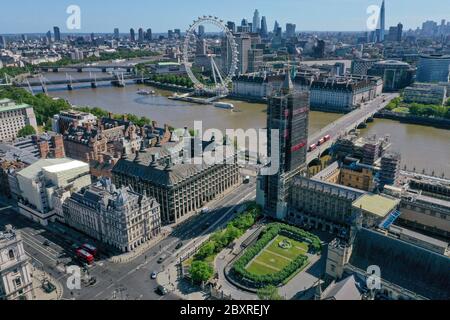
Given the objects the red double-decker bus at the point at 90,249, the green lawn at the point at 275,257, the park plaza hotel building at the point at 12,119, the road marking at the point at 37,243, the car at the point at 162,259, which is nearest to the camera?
the green lawn at the point at 275,257

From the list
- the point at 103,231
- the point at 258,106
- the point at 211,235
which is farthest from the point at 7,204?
the point at 258,106

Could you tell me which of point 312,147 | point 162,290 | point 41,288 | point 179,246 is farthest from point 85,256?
point 312,147

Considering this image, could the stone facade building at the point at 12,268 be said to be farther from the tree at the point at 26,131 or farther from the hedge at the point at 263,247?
the tree at the point at 26,131

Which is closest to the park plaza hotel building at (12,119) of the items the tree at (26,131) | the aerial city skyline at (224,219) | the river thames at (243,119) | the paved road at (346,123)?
the tree at (26,131)

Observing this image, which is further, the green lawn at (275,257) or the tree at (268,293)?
the green lawn at (275,257)

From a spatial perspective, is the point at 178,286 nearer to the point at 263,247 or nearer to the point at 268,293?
the point at 268,293
